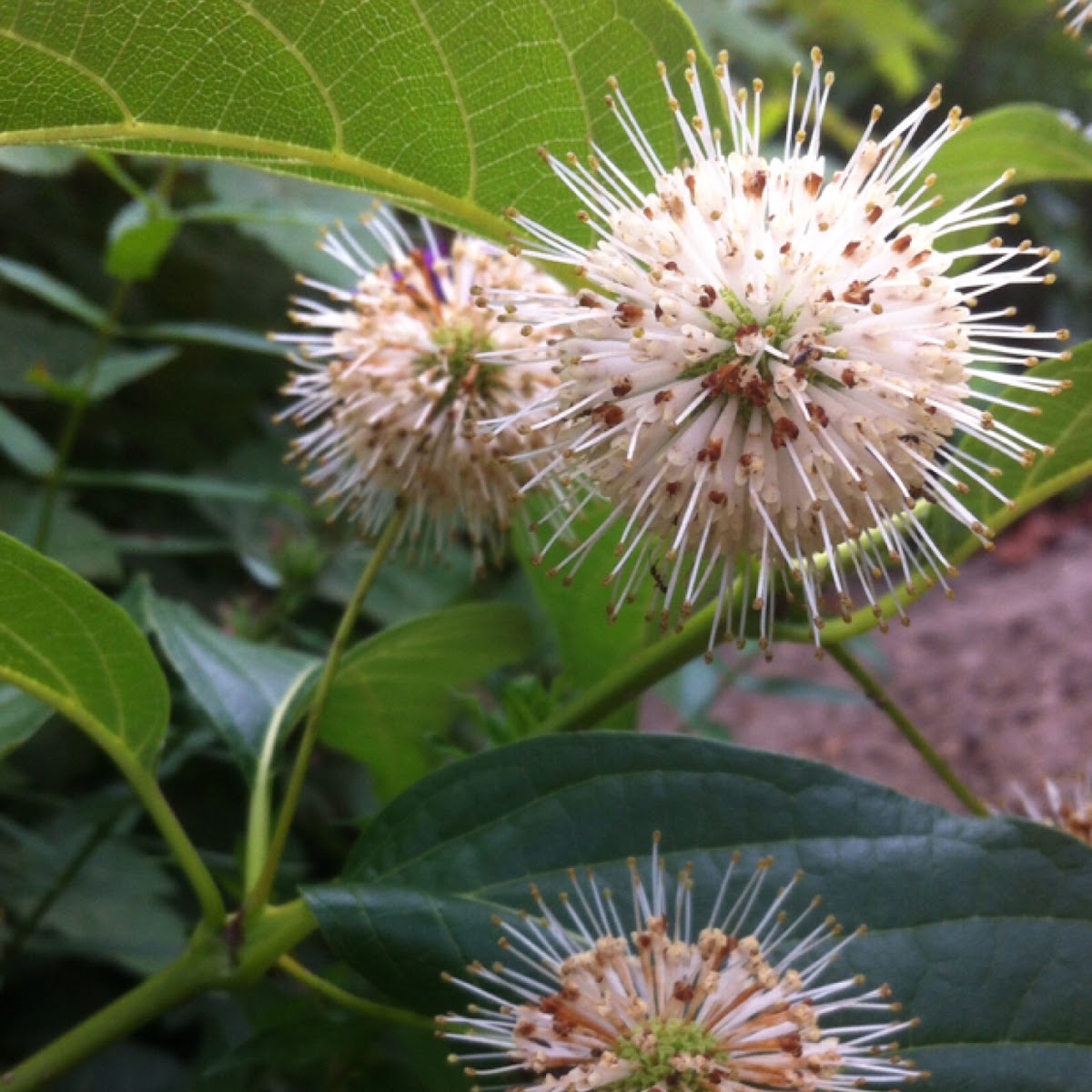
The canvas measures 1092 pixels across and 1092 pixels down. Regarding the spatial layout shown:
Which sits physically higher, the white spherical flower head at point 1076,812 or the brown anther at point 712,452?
the white spherical flower head at point 1076,812

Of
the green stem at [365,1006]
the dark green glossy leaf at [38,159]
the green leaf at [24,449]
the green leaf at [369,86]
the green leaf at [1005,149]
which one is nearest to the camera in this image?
the green leaf at [369,86]

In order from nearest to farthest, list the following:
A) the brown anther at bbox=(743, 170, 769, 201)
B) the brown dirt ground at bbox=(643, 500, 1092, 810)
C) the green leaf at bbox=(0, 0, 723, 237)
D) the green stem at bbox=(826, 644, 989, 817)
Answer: the green leaf at bbox=(0, 0, 723, 237)
the brown anther at bbox=(743, 170, 769, 201)
the green stem at bbox=(826, 644, 989, 817)
the brown dirt ground at bbox=(643, 500, 1092, 810)

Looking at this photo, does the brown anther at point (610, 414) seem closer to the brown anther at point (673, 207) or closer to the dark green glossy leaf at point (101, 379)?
the brown anther at point (673, 207)

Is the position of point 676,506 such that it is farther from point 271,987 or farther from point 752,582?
point 271,987

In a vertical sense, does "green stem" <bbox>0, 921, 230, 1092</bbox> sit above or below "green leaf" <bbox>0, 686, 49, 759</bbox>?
below

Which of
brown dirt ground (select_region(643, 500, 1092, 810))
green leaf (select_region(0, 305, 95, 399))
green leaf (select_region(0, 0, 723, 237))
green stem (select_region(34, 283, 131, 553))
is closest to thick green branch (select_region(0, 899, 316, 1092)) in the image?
green leaf (select_region(0, 0, 723, 237))

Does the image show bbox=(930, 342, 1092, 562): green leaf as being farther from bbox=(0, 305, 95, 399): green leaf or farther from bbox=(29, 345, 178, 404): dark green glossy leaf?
bbox=(0, 305, 95, 399): green leaf

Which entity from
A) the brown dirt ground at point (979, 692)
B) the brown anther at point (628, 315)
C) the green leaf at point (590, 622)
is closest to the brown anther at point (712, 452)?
the brown anther at point (628, 315)
